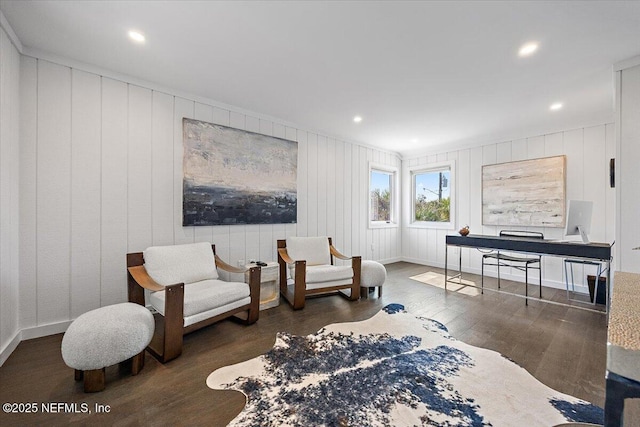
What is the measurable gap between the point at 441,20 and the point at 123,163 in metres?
3.30

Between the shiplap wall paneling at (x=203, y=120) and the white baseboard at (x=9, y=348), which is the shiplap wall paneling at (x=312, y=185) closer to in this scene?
the shiplap wall paneling at (x=203, y=120)

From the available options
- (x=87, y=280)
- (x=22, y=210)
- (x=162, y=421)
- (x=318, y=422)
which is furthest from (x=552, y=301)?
(x=22, y=210)

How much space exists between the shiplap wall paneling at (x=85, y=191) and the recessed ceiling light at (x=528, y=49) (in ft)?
13.3

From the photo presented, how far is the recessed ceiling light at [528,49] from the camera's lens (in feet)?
7.39

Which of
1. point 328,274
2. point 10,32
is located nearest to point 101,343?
point 328,274

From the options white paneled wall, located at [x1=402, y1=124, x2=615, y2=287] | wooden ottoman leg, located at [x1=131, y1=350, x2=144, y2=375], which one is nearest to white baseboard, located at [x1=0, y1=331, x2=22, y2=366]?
wooden ottoman leg, located at [x1=131, y1=350, x2=144, y2=375]

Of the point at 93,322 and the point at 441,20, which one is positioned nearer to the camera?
the point at 93,322

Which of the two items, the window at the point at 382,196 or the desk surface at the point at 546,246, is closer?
the desk surface at the point at 546,246

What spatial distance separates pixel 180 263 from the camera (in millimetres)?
2805

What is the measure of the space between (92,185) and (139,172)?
1.44ft

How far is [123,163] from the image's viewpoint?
115 inches

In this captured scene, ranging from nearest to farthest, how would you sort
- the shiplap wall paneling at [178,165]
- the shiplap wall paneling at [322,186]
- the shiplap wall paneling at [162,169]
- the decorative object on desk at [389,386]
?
the decorative object on desk at [389,386], the shiplap wall paneling at [162,169], the shiplap wall paneling at [178,165], the shiplap wall paneling at [322,186]

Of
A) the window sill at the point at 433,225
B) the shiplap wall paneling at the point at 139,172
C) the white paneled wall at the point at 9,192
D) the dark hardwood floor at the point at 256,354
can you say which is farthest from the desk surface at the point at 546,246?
the white paneled wall at the point at 9,192

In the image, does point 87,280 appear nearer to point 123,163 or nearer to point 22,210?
point 22,210
